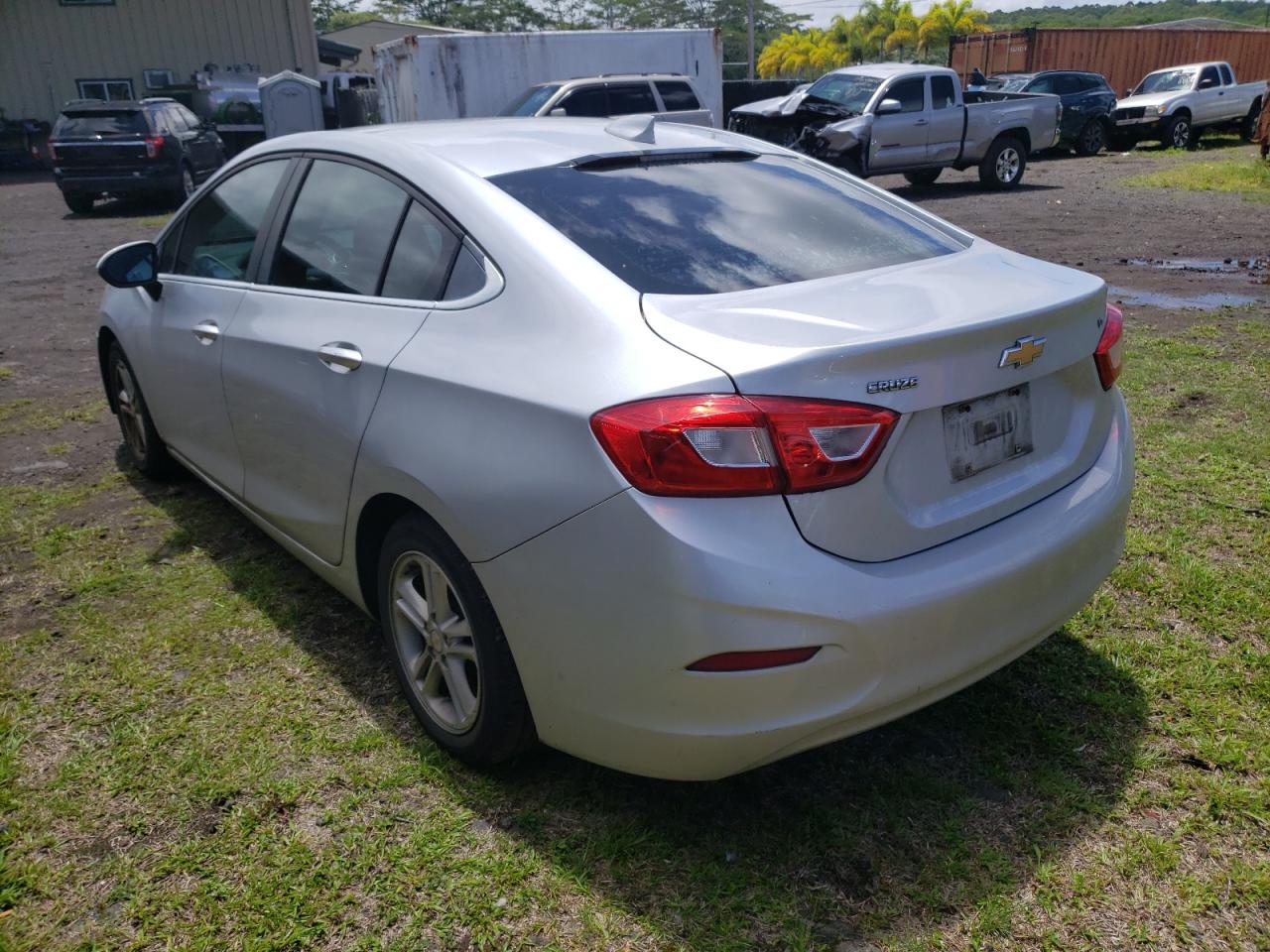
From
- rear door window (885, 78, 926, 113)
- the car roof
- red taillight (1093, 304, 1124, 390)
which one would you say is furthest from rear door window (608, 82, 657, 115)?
red taillight (1093, 304, 1124, 390)

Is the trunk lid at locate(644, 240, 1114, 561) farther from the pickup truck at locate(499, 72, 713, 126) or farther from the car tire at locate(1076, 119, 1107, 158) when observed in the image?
the car tire at locate(1076, 119, 1107, 158)

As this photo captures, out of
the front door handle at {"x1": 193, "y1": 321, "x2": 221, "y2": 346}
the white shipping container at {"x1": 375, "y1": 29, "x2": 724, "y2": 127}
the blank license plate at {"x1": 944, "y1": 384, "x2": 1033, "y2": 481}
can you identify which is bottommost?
the blank license plate at {"x1": 944, "y1": 384, "x2": 1033, "y2": 481}

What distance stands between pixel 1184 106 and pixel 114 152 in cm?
2201

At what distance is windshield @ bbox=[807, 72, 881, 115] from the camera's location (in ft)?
52.5

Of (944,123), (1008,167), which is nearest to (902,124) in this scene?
(944,123)

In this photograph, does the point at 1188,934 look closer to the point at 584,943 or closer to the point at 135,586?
the point at 584,943

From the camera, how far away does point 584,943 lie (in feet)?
7.22

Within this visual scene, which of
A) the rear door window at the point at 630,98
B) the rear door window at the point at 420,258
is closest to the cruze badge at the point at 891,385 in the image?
the rear door window at the point at 420,258

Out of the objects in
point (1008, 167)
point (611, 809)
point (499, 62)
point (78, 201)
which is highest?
point (499, 62)

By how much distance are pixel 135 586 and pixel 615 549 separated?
254cm

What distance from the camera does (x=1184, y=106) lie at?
921 inches

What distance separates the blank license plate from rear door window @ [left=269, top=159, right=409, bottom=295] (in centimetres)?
166

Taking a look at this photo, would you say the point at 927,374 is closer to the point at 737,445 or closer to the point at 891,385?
the point at 891,385

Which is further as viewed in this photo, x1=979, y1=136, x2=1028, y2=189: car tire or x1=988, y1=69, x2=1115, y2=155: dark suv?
x1=988, y1=69, x2=1115, y2=155: dark suv
